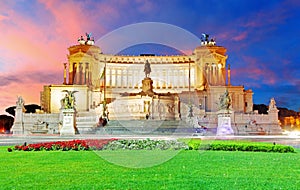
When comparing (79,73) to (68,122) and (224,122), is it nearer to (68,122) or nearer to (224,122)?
(68,122)

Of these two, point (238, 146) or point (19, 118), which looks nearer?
point (238, 146)

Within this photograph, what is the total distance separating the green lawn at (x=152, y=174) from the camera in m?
10.7

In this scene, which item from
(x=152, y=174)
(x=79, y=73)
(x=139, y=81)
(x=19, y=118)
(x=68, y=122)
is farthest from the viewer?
(x=139, y=81)

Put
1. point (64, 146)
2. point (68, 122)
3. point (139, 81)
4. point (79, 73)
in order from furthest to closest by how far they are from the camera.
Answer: point (139, 81) < point (79, 73) < point (68, 122) < point (64, 146)

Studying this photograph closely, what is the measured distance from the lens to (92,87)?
101312 mm

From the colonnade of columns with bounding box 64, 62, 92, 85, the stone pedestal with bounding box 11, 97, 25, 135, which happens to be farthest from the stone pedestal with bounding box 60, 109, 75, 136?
the colonnade of columns with bounding box 64, 62, 92, 85

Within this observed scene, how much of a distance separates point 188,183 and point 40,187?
419 centimetres

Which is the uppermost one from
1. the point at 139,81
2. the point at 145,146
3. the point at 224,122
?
the point at 139,81

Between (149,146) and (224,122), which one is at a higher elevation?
(224,122)

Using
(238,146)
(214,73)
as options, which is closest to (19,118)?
(238,146)

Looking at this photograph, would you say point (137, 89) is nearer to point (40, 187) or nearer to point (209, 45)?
point (209, 45)

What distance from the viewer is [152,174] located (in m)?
12.6

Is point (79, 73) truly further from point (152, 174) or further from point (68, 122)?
point (152, 174)

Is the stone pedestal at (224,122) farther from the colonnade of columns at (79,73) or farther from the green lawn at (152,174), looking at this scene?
the colonnade of columns at (79,73)
